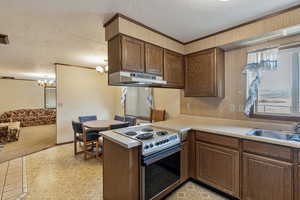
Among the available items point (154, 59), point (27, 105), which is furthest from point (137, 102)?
point (27, 105)

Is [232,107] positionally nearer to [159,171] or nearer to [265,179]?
[265,179]

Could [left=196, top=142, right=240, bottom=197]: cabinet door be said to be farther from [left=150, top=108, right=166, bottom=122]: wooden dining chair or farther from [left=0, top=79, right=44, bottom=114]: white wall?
[left=0, top=79, right=44, bottom=114]: white wall

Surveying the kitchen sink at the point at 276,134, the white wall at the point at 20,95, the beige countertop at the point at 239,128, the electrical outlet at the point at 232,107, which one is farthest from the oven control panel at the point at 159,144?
the white wall at the point at 20,95

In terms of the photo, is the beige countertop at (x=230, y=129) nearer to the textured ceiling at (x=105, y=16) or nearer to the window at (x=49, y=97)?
the textured ceiling at (x=105, y=16)

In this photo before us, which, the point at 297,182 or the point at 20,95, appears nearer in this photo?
the point at 297,182

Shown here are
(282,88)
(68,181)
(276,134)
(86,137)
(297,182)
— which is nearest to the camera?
(297,182)

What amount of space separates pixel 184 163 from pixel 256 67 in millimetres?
1823

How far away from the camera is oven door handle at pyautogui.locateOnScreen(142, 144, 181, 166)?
1646mm

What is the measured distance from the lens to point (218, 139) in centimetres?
209

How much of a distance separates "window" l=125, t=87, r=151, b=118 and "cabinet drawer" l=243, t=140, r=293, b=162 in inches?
111

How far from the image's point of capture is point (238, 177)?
1.92 metres

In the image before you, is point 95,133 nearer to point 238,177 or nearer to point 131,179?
point 131,179

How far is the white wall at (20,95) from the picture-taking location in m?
7.39

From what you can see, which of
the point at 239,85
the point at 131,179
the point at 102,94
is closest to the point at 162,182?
the point at 131,179
